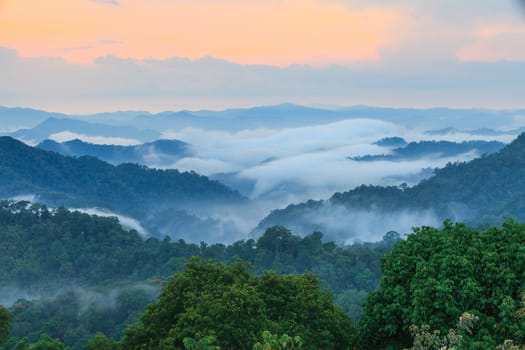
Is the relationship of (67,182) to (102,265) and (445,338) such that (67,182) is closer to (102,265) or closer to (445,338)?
(102,265)

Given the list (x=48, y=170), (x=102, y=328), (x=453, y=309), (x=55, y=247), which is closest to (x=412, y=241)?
(x=453, y=309)

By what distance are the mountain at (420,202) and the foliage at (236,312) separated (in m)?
116

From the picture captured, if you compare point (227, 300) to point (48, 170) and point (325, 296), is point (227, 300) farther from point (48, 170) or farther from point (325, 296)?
point (48, 170)

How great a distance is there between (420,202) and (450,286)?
434 ft

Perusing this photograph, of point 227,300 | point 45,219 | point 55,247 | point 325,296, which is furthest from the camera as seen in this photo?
point 45,219

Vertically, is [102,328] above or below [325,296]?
below

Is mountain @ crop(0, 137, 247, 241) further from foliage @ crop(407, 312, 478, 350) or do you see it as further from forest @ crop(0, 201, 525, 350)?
foliage @ crop(407, 312, 478, 350)

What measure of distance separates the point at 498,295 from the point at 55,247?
83501 millimetres

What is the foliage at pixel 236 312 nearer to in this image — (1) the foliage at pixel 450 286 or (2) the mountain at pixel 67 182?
(1) the foliage at pixel 450 286

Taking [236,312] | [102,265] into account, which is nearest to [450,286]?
[236,312]

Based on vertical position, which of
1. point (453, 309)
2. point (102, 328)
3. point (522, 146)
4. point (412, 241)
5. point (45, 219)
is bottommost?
point (102, 328)

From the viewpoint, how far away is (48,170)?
7082 inches

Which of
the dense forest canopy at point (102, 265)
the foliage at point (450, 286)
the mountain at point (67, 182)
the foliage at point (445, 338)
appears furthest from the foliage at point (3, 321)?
the mountain at point (67, 182)

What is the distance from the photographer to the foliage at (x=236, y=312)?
19141 millimetres
